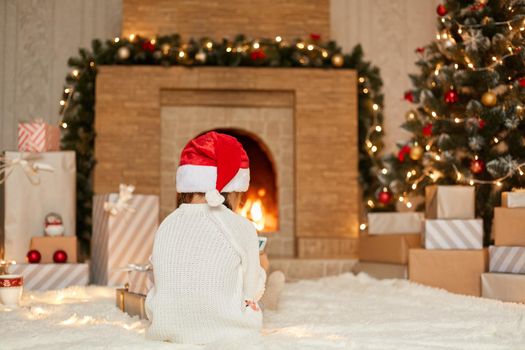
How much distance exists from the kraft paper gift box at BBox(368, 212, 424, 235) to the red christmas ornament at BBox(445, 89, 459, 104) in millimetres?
732

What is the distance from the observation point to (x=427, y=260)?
3.58 meters

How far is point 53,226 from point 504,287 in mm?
2289

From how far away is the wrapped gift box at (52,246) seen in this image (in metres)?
3.71

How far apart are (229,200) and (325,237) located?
3.40 m

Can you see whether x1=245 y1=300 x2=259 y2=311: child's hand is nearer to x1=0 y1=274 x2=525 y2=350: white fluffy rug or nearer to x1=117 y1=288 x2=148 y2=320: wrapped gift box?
x1=0 y1=274 x2=525 y2=350: white fluffy rug

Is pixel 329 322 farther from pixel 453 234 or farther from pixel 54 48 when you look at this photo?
pixel 54 48

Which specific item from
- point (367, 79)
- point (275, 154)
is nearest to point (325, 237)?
point (275, 154)

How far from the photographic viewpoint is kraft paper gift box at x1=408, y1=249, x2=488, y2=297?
3.48m

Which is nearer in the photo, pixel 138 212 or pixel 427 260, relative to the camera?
pixel 427 260

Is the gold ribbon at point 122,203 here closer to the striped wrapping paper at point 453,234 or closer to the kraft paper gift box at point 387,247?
the kraft paper gift box at point 387,247

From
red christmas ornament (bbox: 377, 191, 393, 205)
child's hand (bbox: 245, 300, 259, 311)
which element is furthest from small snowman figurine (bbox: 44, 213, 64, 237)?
red christmas ornament (bbox: 377, 191, 393, 205)

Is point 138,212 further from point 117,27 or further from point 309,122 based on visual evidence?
point 117,27

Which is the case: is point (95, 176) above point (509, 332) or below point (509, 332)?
above

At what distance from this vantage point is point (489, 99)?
415 cm
